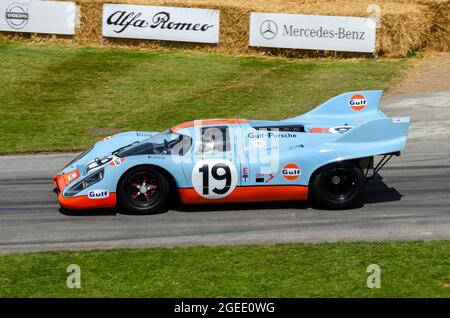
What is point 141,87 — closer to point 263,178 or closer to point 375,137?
point 263,178

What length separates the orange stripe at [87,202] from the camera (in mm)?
14180

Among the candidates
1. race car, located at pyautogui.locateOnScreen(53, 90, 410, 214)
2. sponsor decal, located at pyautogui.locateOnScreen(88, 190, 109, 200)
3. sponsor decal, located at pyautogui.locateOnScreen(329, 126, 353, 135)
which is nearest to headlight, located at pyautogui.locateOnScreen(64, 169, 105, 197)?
race car, located at pyautogui.locateOnScreen(53, 90, 410, 214)

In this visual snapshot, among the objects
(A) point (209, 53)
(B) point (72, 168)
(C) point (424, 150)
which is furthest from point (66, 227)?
(A) point (209, 53)

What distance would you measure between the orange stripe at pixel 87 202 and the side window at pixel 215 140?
1628 mm

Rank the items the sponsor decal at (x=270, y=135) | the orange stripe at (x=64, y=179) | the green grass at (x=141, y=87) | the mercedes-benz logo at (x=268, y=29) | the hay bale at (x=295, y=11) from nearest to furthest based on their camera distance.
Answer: the sponsor decal at (x=270, y=135) → the orange stripe at (x=64, y=179) → the green grass at (x=141, y=87) → the hay bale at (x=295, y=11) → the mercedes-benz logo at (x=268, y=29)

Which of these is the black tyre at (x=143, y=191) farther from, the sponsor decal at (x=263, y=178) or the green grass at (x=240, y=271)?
the green grass at (x=240, y=271)

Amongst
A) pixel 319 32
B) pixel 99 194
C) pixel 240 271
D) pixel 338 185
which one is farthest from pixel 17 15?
pixel 240 271

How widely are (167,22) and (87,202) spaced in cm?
1467

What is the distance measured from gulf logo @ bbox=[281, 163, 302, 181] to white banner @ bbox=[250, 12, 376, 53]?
13235mm

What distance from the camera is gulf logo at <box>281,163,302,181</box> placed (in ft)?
46.3

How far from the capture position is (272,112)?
70.5 feet

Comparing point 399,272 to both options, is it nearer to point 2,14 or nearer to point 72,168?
point 72,168

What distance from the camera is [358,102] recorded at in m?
16.0

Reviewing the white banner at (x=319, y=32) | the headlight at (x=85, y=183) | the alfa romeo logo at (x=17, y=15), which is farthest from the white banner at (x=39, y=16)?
the headlight at (x=85, y=183)
